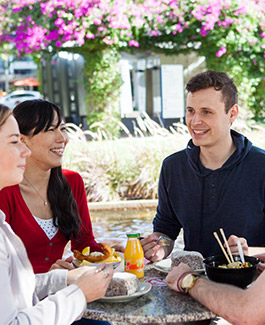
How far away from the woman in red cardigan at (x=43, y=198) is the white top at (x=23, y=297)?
829 mm

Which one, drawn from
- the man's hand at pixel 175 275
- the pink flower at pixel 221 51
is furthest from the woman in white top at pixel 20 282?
the pink flower at pixel 221 51

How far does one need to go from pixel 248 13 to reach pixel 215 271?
8675 millimetres

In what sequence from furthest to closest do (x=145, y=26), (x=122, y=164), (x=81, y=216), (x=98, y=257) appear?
(x=145, y=26) < (x=122, y=164) < (x=81, y=216) < (x=98, y=257)

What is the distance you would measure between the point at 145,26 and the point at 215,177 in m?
7.99

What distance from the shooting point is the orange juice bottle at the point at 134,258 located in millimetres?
2129

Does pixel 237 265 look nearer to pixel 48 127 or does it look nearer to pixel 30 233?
pixel 30 233

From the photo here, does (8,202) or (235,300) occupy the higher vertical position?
(8,202)

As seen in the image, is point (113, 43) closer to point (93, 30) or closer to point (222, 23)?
point (93, 30)

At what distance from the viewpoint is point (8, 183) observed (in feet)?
5.37

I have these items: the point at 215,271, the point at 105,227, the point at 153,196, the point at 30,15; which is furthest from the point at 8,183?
the point at 30,15

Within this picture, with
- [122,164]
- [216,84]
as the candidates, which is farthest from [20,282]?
[122,164]

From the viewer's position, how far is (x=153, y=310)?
1772mm

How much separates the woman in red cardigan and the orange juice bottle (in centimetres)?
43

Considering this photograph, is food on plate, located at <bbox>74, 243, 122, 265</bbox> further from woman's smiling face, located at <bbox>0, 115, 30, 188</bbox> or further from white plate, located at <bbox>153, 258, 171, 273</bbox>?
woman's smiling face, located at <bbox>0, 115, 30, 188</bbox>
